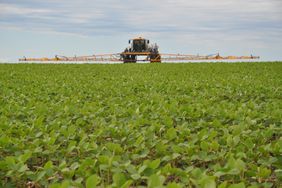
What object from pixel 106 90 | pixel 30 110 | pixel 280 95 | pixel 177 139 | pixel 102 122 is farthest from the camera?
pixel 106 90

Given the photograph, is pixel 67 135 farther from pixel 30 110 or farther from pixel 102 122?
pixel 30 110

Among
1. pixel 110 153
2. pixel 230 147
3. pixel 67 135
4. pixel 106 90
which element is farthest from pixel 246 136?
pixel 106 90

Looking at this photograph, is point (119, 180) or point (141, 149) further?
point (141, 149)

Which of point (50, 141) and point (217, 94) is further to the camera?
point (217, 94)

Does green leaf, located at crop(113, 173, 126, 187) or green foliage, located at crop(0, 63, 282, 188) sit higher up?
green leaf, located at crop(113, 173, 126, 187)

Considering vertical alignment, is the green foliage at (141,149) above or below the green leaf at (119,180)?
below

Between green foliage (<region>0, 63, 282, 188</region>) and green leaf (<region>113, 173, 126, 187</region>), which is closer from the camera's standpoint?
green leaf (<region>113, 173, 126, 187</region>)

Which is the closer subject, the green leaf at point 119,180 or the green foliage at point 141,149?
the green leaf at point 119,180

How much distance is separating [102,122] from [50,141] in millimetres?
1208

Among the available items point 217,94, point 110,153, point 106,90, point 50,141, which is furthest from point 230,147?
point 106,90

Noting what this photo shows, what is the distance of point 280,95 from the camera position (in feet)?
25.6

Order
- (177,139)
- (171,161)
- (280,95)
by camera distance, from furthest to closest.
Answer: (280,95)
(177,139)
(171,161)

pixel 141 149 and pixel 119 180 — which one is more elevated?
pixel 119 180

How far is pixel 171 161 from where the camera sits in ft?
10.0
